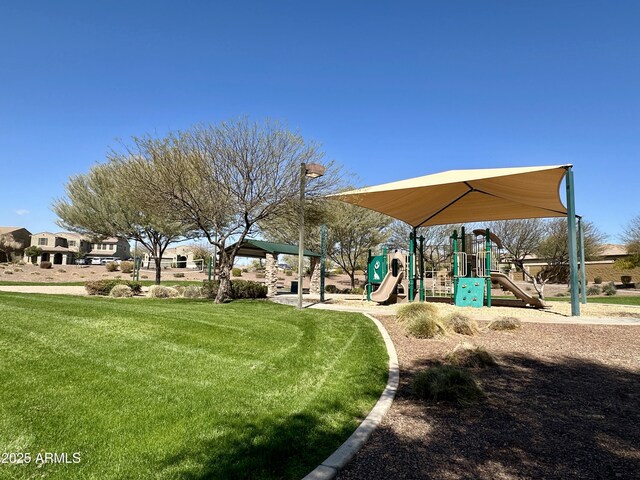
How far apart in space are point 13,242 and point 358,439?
78.4m

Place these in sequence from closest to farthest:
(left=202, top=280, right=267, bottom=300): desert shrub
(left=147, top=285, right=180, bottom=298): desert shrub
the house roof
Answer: (left=202, top=280, right=267, bottom=300): desert shrub
(left=147, top=285, right=180, bottom=298): desert shrub
the house roof

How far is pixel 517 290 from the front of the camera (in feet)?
55.4

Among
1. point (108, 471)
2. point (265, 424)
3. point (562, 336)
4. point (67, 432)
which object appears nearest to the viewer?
point (108, 471)

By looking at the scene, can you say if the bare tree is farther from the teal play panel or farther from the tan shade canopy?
the teal play panel

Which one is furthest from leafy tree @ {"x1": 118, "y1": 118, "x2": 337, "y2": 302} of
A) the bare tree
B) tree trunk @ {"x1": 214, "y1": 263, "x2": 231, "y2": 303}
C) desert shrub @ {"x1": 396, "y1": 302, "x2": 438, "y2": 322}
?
the bare tree

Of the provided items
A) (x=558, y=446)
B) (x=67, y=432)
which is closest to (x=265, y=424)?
(x=67, y=432)

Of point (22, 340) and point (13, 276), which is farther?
point (13, 276)

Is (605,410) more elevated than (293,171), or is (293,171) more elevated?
(293,171)

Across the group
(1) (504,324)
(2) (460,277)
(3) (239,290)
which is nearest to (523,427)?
(1) (504,324)

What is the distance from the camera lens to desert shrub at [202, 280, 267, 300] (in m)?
20.2

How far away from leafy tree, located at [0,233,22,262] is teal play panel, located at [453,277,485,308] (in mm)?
63909

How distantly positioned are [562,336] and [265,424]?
8.15 meters

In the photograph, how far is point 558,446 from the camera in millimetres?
3504

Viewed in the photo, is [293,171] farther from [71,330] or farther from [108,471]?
[108,471]
